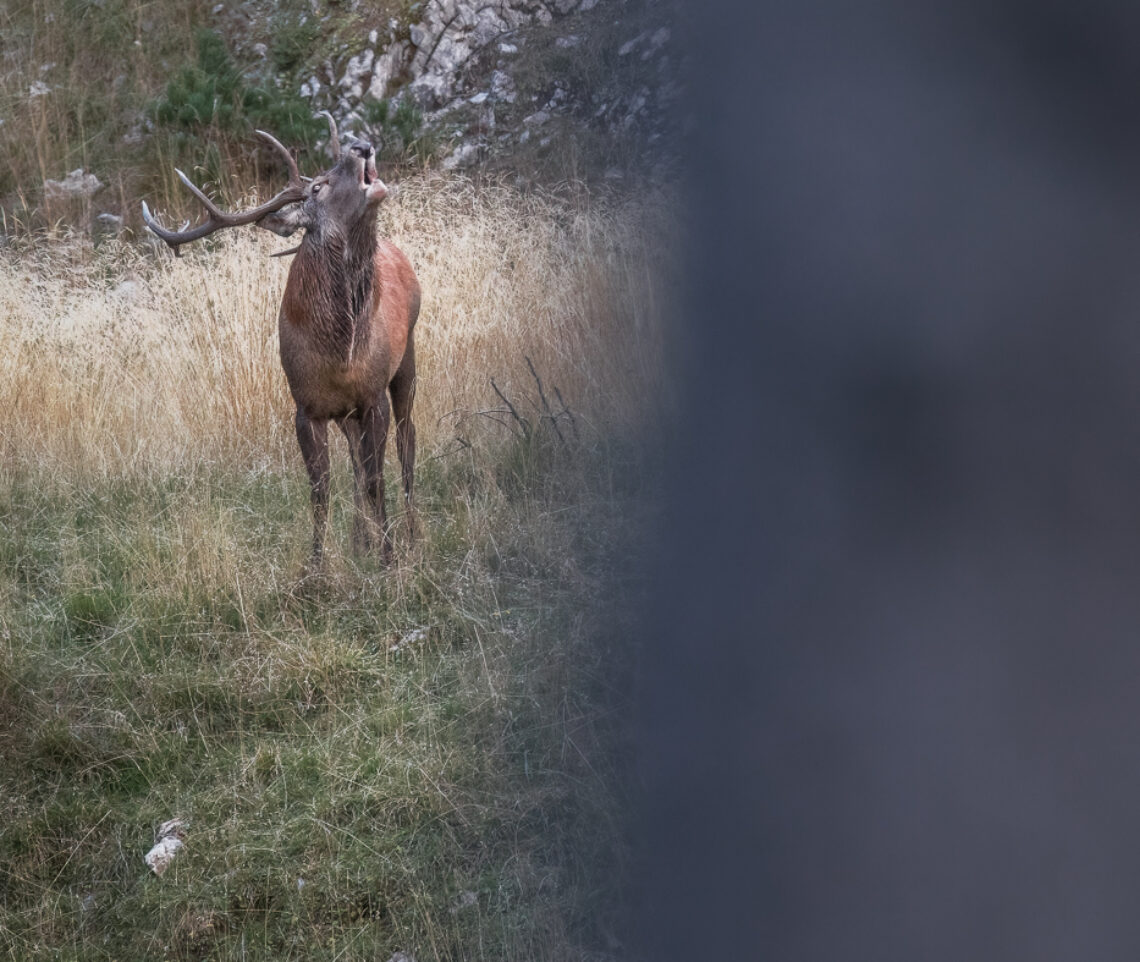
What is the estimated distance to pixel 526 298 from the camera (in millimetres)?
7133

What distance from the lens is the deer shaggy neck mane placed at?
4.57 meters

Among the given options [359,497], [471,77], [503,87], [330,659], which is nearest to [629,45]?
[330,659]

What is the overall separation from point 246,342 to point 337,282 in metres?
2.75

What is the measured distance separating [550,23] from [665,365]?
11721 mm

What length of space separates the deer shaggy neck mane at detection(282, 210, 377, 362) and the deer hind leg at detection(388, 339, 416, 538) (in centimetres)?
72

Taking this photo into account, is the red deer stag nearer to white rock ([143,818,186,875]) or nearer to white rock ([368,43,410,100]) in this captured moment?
white rock ([143,818,186,875])

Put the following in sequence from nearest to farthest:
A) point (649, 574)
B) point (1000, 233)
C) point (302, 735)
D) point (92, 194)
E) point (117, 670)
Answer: point (1000, 233) < point (649, 574) < point (302, 735) < point (117, 670) < point (92, 194)

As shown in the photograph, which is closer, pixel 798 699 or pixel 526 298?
pixel 798 699

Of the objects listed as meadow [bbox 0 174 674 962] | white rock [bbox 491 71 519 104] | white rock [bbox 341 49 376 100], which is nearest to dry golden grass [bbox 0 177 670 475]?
meadow [bbox 0 174 674 962]

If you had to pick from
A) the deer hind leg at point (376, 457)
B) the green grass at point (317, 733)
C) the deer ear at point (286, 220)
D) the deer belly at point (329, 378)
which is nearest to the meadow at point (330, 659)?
the green grass at point (317, 733)

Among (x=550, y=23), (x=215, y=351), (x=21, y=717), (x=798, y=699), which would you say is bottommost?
(x=21, y=717)

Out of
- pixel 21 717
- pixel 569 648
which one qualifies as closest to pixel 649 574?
pixel 569 648

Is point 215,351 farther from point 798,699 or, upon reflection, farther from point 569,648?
point 798,699

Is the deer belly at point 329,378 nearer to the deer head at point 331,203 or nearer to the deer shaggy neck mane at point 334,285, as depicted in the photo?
the deer shaggy neck mane at point 334,285
